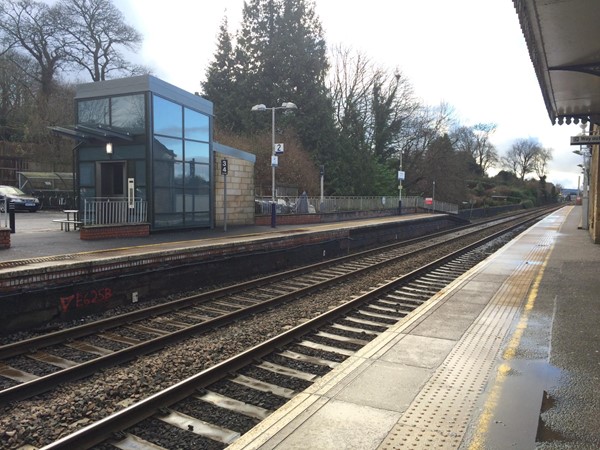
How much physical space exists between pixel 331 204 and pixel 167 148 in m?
16.5

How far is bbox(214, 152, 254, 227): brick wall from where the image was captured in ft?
62.4

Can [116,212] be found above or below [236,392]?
above

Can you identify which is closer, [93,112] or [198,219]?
[93,112]

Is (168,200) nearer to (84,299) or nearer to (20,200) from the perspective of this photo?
(84,299)

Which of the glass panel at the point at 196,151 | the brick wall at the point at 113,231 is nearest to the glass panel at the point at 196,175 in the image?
the glass panel at the point at 196,151

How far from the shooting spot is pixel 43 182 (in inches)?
1330

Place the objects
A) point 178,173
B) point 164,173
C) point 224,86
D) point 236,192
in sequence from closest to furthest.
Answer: point 164,173
point 178,173
point 236,192
point 224,86

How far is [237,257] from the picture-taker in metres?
13.3

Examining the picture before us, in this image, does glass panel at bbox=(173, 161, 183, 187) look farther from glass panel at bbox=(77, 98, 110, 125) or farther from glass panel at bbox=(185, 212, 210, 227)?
glass panel at bbox=(77, 98, 110, 125)

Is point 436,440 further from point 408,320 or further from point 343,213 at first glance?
point 343,213

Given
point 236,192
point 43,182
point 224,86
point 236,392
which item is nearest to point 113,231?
point 236,192

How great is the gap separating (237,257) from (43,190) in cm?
2453

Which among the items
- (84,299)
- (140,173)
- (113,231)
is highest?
(140,173)

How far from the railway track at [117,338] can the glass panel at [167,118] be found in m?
6.64
